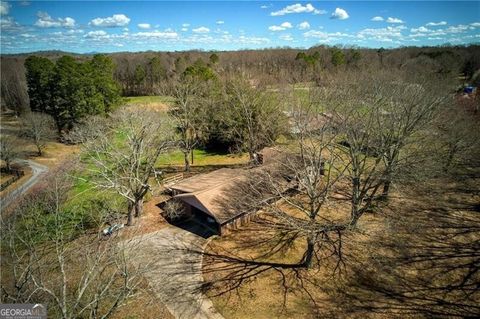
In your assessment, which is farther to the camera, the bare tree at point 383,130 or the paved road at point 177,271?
the bare tree at point 383,130

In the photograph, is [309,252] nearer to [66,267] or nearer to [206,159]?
[66,267]

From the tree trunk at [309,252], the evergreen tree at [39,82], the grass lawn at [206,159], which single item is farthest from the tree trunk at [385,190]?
the evergreen tree at [39,82]

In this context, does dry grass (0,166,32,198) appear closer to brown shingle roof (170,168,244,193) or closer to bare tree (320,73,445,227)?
brown shingle roof (170,168,244,193)

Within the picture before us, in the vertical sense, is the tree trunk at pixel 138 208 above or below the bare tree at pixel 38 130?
below

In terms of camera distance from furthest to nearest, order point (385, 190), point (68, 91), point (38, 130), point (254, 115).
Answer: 1. point (68, 91)
2. point (38, 130)
3. point (254, 115)
4. point (385, 190)

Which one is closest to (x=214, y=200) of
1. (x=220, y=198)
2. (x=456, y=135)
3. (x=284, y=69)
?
(x=220, y=198)

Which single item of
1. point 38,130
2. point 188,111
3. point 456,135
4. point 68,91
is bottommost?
point 38,130

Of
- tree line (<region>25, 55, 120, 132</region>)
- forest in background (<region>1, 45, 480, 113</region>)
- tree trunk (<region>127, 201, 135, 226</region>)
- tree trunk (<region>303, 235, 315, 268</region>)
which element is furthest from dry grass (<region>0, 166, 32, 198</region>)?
tree trunk (<region>303, 235, 315, 268</region>)

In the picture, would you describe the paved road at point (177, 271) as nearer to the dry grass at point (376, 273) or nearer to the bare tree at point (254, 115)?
the dry grass at point (376, 273)
